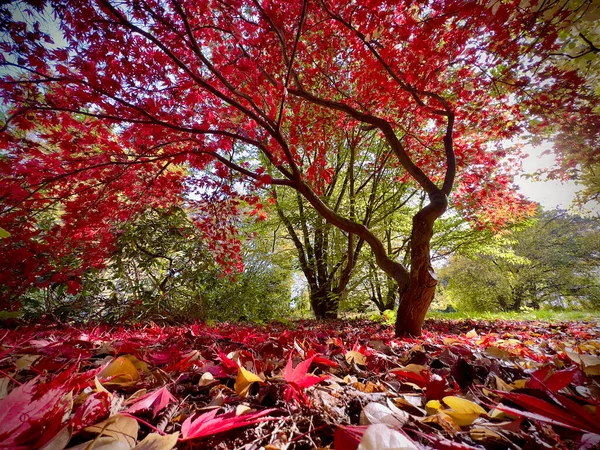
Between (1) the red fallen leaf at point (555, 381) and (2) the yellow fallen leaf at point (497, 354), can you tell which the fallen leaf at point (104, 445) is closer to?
(1) the red fallen leaf at point (555, 381)

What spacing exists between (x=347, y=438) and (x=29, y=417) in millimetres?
575

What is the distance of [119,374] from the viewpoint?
782 millimetres

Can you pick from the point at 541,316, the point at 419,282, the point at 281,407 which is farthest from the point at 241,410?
the point at 541,316

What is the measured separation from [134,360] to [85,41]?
344cm

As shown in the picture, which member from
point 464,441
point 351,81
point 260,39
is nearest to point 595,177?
point 351,81

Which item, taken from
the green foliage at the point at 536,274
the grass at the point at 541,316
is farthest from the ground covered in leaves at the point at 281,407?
the green foliage at the point at 536,274

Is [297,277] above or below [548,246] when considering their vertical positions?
below

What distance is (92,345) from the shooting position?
1.31m

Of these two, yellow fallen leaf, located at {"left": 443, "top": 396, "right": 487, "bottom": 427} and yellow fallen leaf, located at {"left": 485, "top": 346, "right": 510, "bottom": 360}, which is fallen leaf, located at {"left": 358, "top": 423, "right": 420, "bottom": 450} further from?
yellow fallen leaf, located at {"left": 485, "top": 346, "right": 510, "bottom": 360}

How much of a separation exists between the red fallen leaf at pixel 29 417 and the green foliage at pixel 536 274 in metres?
15.9

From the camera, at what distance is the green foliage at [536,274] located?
13.9 m

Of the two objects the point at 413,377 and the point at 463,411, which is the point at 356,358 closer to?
the point at 413,377

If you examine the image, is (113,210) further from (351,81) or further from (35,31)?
(351,81)

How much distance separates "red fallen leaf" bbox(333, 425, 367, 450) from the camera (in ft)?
1.59
